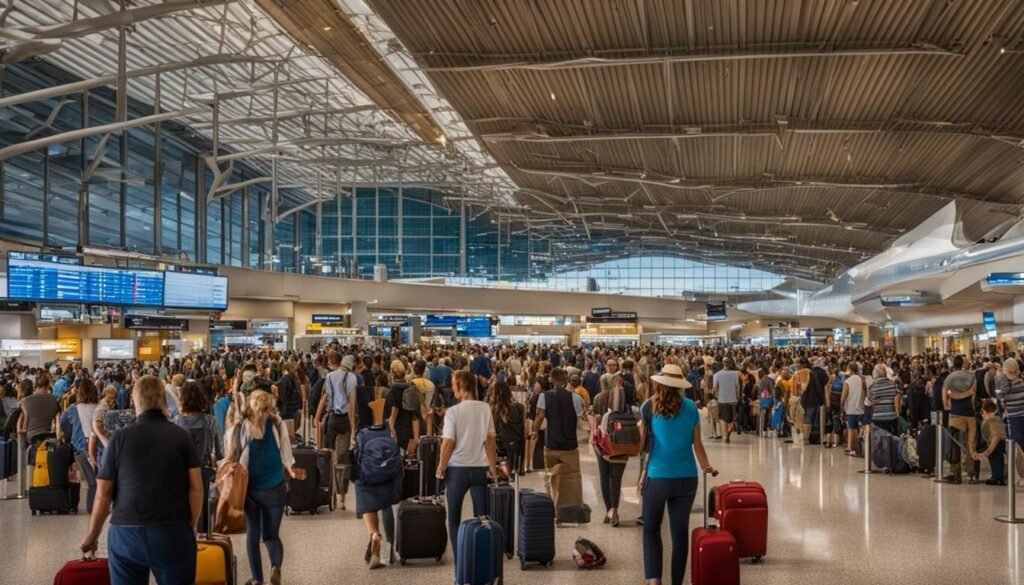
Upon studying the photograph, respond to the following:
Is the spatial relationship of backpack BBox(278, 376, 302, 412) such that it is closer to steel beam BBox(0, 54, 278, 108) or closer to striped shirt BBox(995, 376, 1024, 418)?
striped shirt BBox(995, 376, 1024, 418)

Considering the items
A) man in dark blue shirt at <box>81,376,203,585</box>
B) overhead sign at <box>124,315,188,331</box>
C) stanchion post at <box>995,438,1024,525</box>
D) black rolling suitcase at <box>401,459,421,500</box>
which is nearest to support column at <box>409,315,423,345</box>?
overhead sign at <box>124,315,188,331</box>

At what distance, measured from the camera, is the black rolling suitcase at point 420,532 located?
7.83 meters

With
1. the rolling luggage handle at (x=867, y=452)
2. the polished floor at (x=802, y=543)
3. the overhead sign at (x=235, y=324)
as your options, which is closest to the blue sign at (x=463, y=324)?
the overhead sign at (x=235, y=324)

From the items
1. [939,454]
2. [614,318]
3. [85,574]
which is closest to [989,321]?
[614,318]

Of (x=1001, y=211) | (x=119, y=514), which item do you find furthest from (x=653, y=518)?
(x=1001, y=211)

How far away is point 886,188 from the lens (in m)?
31.2

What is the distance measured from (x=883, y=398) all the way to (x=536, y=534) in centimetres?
807

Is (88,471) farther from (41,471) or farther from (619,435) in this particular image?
(619,435)

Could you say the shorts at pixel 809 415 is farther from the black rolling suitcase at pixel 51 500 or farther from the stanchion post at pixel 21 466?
the stanchion post at pixel 21 466

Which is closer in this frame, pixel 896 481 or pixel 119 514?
pixel 119 514

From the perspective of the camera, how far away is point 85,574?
217 inches

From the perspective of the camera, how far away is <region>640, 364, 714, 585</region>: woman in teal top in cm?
650

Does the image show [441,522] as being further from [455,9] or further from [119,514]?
[455,9]

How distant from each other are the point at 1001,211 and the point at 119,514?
34075mm
